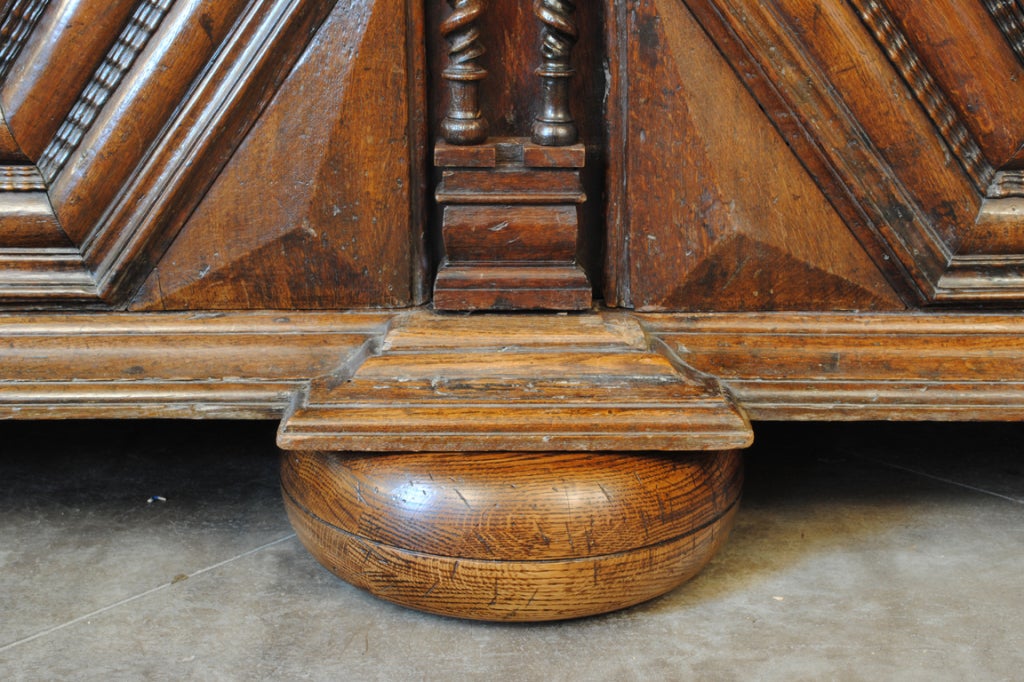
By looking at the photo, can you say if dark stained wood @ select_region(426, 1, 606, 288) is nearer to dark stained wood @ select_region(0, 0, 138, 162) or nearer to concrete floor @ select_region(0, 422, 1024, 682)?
dark stained wood @ select_region(0, 0, 138, 162)

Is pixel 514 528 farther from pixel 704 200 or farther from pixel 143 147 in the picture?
pixel 143 147

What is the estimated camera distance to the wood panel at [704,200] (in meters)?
1.41

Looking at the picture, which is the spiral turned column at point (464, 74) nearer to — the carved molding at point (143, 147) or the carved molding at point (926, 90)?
the carved molding at point (143, 147)

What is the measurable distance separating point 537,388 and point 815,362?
14.4 inches

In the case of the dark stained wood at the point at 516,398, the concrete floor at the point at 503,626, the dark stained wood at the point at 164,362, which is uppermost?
the dark stained wood at the point at 516,398

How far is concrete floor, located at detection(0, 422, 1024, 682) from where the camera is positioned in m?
1.29

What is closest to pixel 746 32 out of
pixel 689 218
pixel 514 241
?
pixel 689 218

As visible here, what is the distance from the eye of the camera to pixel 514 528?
1.30 meters

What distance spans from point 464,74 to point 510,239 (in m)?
0.20

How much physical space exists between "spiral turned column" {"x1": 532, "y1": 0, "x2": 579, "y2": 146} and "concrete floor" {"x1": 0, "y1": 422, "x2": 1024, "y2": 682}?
0.57m

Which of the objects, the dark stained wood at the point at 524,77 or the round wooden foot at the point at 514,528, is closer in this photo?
the round wooden foot at the point at 514,528

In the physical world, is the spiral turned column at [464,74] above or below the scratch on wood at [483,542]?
above

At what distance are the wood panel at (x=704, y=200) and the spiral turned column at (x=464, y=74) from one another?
0.53 ft

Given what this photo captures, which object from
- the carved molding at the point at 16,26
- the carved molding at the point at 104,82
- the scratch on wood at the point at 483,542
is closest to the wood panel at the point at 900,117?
the scratch on wood at the point at 483,542
